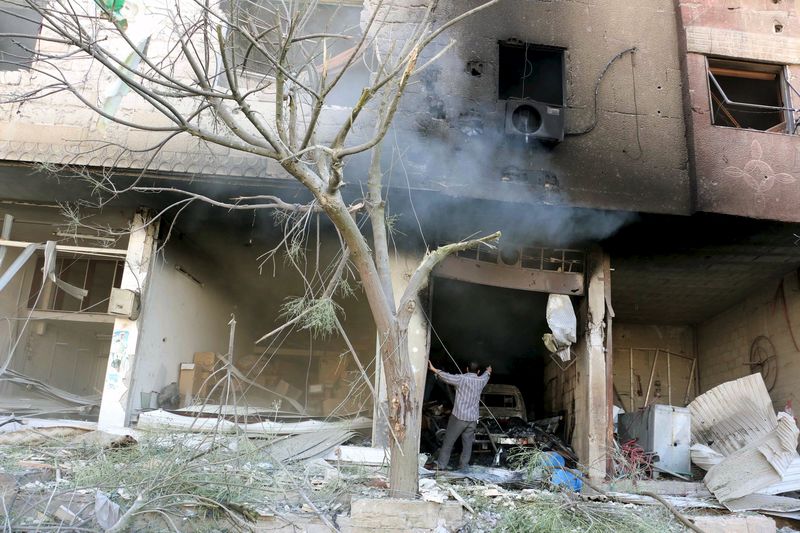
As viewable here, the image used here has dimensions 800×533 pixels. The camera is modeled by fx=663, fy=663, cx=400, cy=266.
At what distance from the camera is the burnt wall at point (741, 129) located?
9.64 meters

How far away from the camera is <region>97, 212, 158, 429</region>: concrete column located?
9.04m

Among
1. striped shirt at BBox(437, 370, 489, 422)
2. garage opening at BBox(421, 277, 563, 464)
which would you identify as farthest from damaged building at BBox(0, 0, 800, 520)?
striped shirt at BBox(437, 370, 489, 422)

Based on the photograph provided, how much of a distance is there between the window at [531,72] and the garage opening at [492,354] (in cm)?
331

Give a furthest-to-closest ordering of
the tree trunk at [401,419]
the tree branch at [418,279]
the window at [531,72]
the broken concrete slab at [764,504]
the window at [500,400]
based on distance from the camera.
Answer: the window at [500,400], the window at [531,72], the broken concrete slab at [764,504], the tree branch at [418,279], the tree trunk at [401,419]

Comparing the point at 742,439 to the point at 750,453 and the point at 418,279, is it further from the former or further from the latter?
the point at 418,279

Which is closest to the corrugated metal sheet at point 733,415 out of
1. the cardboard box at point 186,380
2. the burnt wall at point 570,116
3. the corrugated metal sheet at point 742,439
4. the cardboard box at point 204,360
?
the corrugated metal sheet at point 742,439

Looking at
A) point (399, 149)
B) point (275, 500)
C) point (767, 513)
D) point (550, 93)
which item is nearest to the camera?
point (275, 500)

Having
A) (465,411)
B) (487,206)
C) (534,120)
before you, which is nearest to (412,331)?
(465,411)

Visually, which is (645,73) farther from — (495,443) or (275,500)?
(275,500)

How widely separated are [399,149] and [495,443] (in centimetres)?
447

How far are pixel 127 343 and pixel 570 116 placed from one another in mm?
7218

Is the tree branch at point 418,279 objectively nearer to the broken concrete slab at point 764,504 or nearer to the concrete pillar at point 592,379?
the concrete pillar at point 592,379

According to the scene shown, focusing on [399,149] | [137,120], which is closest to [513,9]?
[399,149]

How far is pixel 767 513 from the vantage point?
8383 mm
